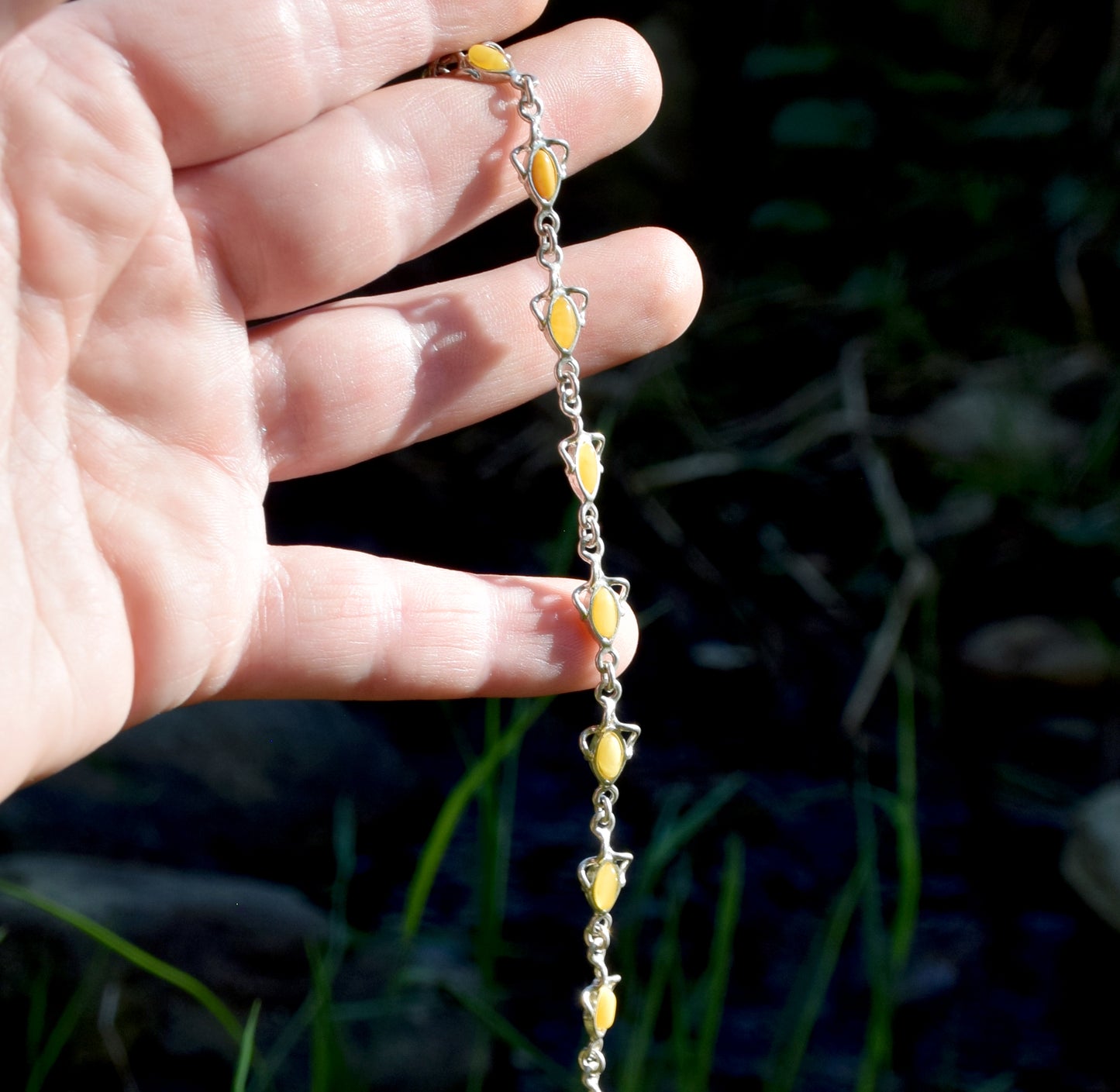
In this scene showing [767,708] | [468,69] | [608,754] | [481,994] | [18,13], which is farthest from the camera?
[767,708]

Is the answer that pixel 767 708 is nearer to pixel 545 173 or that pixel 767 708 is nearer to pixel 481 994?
pixel 481 994

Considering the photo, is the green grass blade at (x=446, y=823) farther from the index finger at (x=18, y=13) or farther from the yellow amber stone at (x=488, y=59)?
the index finger at (x=18, y=13)

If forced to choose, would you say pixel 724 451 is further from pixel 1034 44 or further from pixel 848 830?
pixel 1034 44

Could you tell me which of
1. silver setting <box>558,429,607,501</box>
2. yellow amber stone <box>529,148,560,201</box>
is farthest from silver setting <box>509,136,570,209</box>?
silver setting <box>558,429,607,501</box>

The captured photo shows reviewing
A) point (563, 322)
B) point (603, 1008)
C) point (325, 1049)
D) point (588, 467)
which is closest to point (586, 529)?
point (588, 467)

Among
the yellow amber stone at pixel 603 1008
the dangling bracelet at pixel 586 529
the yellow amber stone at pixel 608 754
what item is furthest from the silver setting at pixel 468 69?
the yellow amber stone at pixel 603 1008

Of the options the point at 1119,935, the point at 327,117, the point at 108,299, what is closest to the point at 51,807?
the point at 108,299

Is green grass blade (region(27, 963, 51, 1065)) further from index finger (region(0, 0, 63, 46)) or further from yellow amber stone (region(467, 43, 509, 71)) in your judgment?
yellow amber stone (region(467, 43, 509, 71))

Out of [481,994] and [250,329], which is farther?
[481,994]
